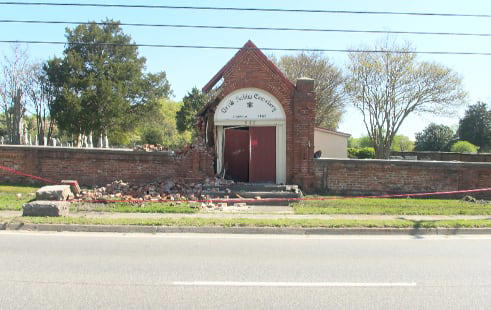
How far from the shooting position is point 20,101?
3712 centimetres

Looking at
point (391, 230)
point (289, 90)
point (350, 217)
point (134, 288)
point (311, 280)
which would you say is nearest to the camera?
point (134, 288)

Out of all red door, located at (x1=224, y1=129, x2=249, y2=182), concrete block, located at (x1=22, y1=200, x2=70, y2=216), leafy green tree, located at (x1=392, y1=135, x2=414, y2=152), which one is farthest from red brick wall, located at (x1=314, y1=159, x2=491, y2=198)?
leafy green tree, located at (x1=392, y1=135, x2=414, y2=152)

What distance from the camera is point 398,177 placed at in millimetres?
15078

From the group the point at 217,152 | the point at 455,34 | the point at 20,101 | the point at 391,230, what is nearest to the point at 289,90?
the point at 217,152

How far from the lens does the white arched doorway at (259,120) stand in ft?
50.5

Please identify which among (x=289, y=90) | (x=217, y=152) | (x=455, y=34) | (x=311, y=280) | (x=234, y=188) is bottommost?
(x=311, y=280)

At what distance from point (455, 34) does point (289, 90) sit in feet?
19.4

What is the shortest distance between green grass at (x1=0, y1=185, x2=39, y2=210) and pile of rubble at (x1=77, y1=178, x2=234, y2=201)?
177 cm

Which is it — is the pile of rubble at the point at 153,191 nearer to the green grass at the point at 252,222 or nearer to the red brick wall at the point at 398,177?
the green grass at the point at 252,222

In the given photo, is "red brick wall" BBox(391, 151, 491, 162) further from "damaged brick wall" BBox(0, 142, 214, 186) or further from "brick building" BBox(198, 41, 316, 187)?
"damaged brick wall" BBox(0, 142, 214, 186)

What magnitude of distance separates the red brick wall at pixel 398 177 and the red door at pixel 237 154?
2880 mm

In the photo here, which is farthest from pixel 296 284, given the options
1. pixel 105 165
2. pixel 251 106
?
pixel 105 165

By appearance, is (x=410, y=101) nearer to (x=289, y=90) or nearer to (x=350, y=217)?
(x=289, y=90)

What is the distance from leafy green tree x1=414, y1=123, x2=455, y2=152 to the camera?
46.3 meters
